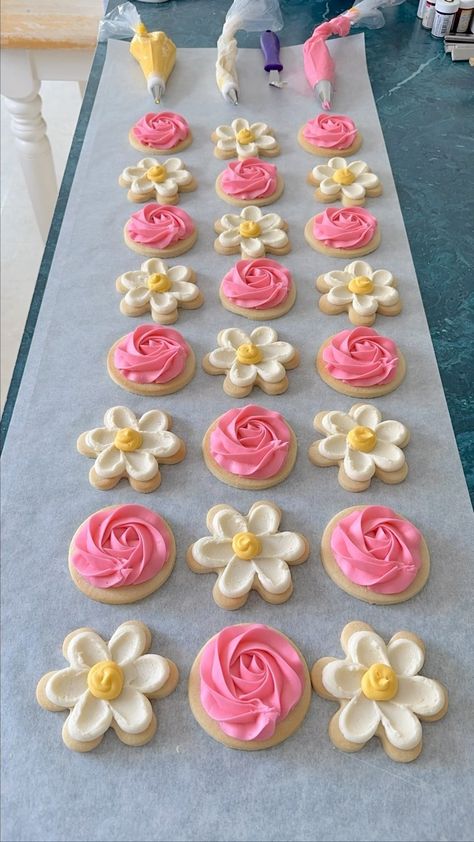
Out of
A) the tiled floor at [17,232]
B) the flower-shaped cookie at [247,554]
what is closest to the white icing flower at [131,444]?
the flower-shaped cookie at [247,554]

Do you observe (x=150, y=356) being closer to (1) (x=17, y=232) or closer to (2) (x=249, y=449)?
(2) (x=249, y=449)

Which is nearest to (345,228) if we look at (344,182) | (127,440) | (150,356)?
(344,182)

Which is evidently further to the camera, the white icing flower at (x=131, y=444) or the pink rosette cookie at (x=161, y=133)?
the pink rosette cookie at (x=161, y=133)

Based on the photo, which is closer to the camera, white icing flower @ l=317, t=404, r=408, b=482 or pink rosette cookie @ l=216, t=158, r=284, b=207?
white icing flower @ l=317, t=404, r=408, b=482

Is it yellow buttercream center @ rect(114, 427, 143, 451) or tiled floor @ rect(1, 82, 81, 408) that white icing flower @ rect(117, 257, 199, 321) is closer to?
yellow buttercream center @ rect(114, 427, 143, 451)

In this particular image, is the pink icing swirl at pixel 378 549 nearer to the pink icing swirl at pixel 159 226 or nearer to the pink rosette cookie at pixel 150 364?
the pink rosette cookie at pixel 150 364

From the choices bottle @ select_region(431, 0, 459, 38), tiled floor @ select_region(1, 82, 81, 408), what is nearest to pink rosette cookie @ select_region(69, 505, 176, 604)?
bottle @ select_region(431, 0, 459, 38)

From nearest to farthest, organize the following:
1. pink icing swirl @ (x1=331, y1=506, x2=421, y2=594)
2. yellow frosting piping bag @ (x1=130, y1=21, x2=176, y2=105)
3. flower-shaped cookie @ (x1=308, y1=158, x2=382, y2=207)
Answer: pink icing swirl @ (x1=331, y1=506, x2=421, y2=594) < flower-shaped cookie @ (x1=308, y1=158, x2=382, y2=207) < yellow frosting piping bag @ (x1=130, y1=21, x2=176, y2=105)

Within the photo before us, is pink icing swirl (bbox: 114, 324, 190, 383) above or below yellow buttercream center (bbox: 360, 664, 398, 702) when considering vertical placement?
above
